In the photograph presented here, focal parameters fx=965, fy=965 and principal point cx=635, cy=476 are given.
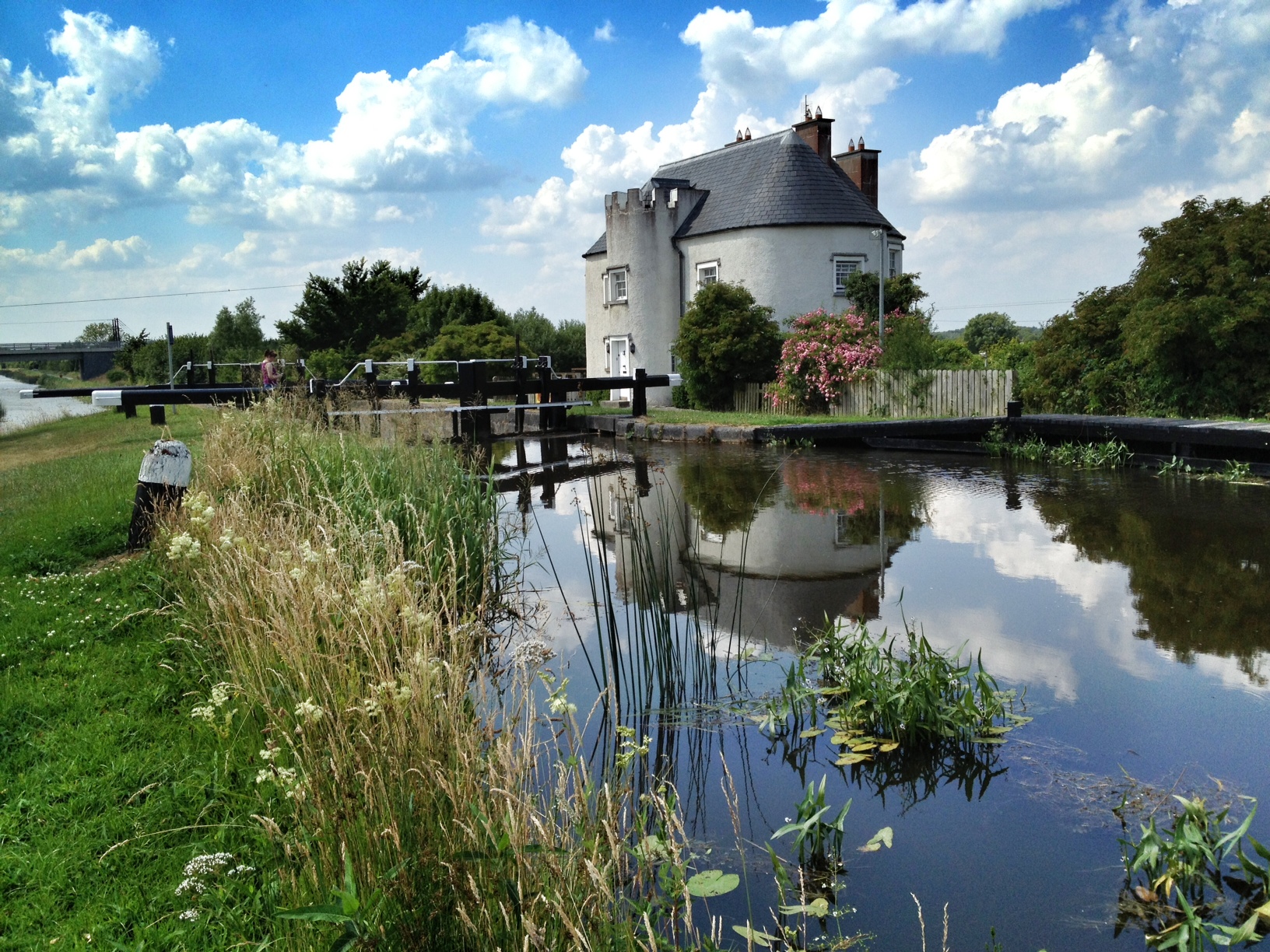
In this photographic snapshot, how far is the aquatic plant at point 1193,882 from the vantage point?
2.80 m

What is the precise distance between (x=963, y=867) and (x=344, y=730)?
80.7 inches

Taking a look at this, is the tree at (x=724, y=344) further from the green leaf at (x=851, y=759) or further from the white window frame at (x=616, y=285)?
the green leaf at (x=851, y=759)

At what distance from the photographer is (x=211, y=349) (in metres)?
51.4

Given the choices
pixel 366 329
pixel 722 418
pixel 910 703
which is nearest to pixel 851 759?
pixel 910 703

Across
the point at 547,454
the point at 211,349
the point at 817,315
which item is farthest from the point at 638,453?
the point at 211,349

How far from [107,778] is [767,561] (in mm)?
5287

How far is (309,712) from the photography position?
296cm

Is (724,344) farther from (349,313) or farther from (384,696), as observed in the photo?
(349,313)

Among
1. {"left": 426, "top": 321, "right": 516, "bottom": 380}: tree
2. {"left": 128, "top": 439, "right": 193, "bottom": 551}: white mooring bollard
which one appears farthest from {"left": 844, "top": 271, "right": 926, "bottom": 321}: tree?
{"left": 128, "top": 439, "right": 193, "bottom": 551}: white mooring bollard

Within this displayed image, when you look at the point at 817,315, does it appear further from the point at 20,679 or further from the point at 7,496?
the point at 20,679

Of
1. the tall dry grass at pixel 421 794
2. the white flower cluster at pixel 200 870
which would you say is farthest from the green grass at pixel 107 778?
the tall dry grass at pixel 421 794

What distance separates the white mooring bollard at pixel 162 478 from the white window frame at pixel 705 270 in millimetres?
23023

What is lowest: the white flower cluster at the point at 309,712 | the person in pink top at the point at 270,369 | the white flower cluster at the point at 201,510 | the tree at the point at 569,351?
the white flower cluster at the point at 309,712

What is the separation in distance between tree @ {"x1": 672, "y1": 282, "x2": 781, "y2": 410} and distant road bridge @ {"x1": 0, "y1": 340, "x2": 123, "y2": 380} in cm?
A: 4358
